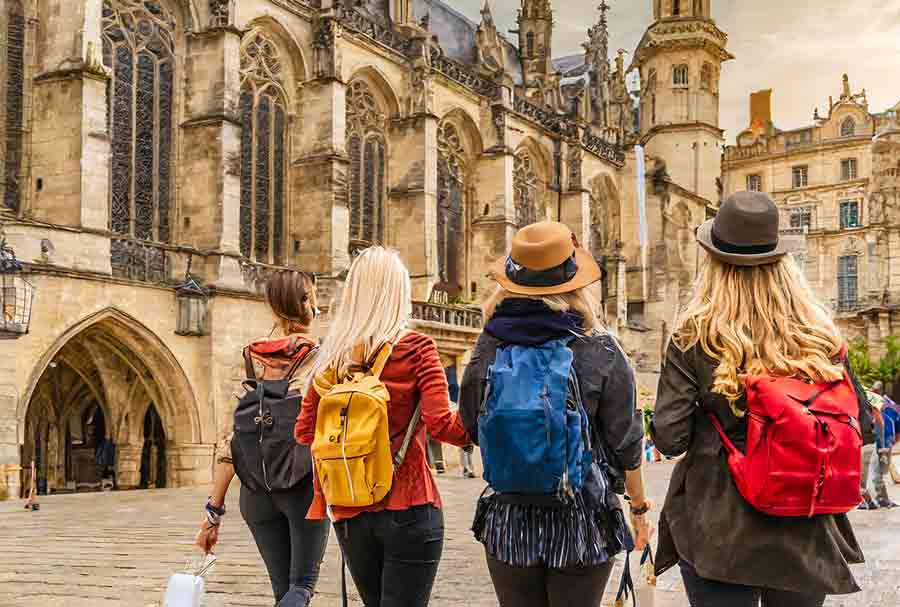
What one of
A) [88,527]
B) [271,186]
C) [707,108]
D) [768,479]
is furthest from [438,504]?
[707,108]

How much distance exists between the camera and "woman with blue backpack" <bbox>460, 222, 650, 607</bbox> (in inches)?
122

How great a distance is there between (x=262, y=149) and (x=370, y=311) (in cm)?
2041

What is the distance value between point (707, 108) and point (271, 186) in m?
28.6

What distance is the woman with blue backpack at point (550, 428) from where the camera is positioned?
3105mm

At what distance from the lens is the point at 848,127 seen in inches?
2242

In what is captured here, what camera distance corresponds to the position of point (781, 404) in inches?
115

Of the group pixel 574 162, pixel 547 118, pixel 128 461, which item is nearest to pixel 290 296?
pixel 128 461

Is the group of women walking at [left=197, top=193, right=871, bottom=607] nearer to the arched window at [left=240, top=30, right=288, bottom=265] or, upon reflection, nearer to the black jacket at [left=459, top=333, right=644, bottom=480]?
the black jacket at [left=459, top=333, right=644, bottom=480]

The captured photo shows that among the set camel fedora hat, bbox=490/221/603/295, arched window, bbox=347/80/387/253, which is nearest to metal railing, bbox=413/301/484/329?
arched window, bbox=347/80/387/253

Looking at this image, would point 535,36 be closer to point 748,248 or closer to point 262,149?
point 262,149

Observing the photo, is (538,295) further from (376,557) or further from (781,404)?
(376,557)

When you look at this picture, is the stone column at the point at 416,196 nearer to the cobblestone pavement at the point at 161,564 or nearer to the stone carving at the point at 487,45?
the stone carving at the point at 487,45

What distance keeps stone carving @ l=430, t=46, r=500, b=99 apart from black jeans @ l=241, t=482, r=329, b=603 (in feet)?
81.9

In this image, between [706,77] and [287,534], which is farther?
[706,77]
